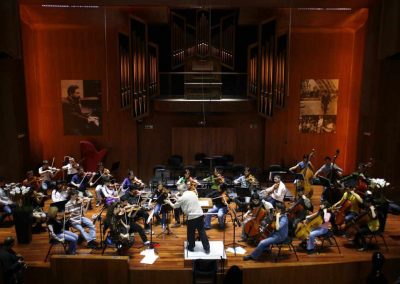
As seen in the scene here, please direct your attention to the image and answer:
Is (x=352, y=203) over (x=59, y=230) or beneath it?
over

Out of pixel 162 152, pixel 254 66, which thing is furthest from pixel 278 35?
pixel 162 152

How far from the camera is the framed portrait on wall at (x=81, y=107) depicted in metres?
12.8

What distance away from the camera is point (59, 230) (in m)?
7.72

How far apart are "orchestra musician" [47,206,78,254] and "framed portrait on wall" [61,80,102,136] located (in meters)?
5.52

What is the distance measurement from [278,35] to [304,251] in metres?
5.57

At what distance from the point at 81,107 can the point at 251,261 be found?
749 centimetres

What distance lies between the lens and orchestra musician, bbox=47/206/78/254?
296 inches

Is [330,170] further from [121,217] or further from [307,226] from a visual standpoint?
[121,217]

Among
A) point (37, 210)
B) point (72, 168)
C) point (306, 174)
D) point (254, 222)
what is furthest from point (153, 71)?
point (254, 222)

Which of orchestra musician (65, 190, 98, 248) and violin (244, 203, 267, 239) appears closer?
violin (244, 203, 267, 239)

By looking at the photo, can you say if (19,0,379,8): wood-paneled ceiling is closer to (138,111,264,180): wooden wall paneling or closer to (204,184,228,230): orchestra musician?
(138,111,264,180): wooden wall paneling

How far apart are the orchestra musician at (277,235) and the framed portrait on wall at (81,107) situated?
22.9 feet

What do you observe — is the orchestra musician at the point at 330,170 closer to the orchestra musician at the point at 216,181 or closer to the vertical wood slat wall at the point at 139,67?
the orchestra musician at the point at 216,181

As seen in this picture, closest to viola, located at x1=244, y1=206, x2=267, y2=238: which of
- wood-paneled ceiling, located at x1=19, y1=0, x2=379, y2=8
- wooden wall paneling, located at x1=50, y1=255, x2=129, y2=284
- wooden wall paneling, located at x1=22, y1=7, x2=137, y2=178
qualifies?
wooden wall paneling, located at x1=50, y1=255, x2=129, y2=284
